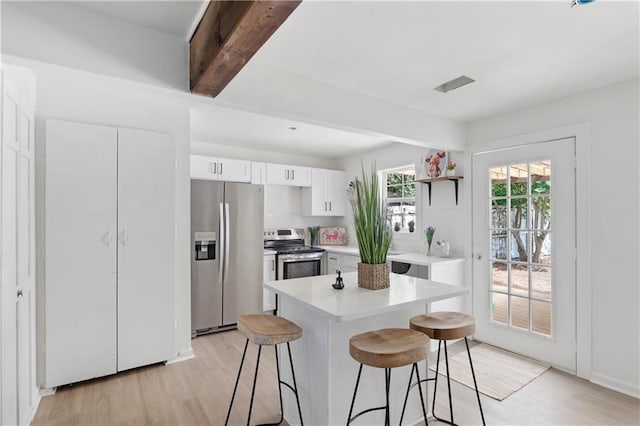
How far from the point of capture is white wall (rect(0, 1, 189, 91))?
1622 millimetres

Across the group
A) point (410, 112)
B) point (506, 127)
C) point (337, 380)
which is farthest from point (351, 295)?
point (506, 127)

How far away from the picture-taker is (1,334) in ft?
5.30

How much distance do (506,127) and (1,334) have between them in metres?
4.03

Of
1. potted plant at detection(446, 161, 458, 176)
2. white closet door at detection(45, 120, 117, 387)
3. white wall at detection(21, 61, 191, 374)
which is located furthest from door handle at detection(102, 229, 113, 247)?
potted plant at detection(446, 161, 458, 176)

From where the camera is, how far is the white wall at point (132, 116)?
2.45 meters

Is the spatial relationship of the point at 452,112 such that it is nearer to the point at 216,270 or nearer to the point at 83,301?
the point at 216,270

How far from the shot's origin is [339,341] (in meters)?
1.84

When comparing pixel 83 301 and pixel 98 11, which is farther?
pixel 83 301

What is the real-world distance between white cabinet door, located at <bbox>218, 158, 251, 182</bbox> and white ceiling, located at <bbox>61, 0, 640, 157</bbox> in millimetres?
2132

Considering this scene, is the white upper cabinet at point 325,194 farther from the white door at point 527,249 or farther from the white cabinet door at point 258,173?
the white door at point 527,249

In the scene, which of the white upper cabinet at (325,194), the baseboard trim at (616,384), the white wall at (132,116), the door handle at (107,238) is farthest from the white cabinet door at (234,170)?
the baseboard trim at (616,384)

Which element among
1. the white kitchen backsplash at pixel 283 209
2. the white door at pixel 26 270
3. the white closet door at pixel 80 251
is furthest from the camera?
the white kitchen backsplash at pixel 283 209

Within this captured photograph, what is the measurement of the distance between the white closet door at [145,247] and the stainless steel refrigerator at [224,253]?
32.2 inches

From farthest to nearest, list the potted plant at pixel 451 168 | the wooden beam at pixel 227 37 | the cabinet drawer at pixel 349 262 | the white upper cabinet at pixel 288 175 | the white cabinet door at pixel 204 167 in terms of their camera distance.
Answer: the white upper cabinet at pixel 288 175 < the cabinet drawer at pixel 349 262 < the white cabinet door at pixel 204 167 < the potted plant at pixel 451 168 < the wooden beam at pixel 227 37
